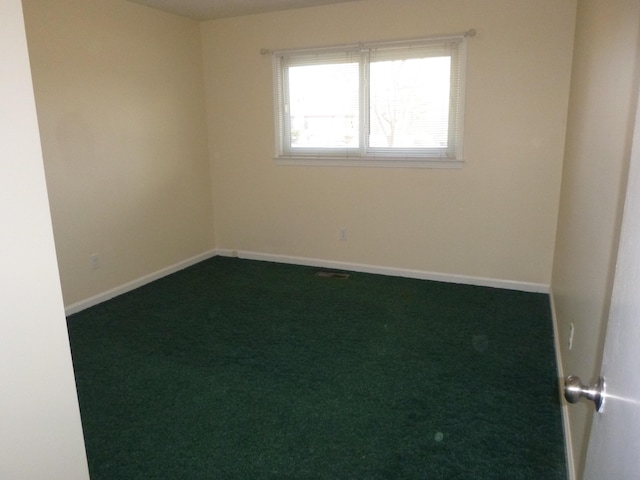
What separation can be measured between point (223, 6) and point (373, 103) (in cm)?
157

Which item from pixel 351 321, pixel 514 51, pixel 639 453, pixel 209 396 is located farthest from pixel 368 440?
pixel 514 51

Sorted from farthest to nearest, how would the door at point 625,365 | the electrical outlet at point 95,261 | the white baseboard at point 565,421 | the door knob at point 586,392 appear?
the electrical outlet at point 95,261
the white baseboard at point 565,421
the door knob at point 586,392
the door at point 625,365

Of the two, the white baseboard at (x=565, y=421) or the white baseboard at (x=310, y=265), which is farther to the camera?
the white baseboard at (x=310, y=265)

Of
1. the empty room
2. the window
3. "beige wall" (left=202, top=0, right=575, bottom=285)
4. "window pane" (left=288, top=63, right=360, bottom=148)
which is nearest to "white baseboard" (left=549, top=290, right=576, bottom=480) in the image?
the empty room

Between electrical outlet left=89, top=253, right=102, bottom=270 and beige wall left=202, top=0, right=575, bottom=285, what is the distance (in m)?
1.54

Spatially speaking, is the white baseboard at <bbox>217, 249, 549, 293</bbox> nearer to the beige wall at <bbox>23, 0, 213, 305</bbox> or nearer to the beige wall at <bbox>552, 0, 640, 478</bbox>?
the beige wall at <bbox>23, 0, 213, 305</bbox>

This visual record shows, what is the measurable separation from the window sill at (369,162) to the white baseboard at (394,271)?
3.17ft

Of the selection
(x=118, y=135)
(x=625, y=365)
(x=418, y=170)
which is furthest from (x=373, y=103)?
(x=625, y=365)

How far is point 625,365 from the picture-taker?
722mm

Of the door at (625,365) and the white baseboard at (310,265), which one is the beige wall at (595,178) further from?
the white baseboard at (310,265)

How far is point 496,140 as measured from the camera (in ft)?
12.7

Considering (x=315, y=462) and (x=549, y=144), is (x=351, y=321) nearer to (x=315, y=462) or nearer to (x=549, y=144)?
(x=315, y=462)

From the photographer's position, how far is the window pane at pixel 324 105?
171 inches

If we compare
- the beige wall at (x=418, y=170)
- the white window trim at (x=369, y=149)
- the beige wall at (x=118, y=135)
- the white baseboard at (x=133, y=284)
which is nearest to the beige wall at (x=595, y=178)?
the beige wall at (x=418, y=170)
